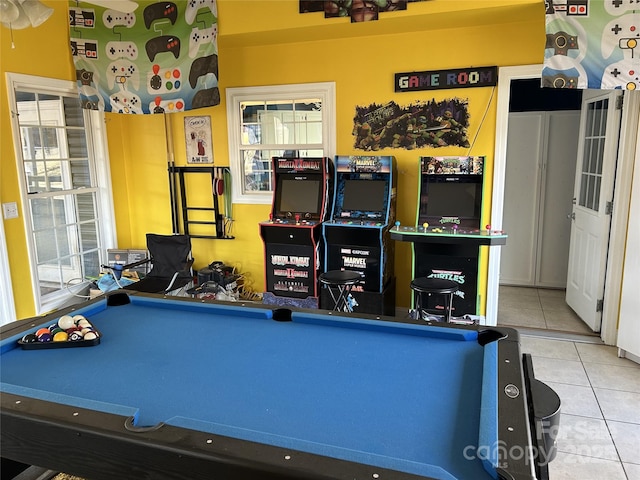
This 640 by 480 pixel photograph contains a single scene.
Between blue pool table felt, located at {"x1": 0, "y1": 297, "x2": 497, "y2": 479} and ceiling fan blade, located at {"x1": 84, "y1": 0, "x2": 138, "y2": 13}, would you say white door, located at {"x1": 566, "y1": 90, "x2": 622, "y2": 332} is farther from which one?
ceiling fan blade, located at {"x1": 84, "y1": 0, "x2": 138, "y2": 13}

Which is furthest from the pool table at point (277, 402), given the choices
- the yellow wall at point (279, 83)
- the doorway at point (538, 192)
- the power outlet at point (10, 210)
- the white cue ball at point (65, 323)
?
the doorway at point (538, 192)

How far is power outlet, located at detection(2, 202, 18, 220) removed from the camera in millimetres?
4105

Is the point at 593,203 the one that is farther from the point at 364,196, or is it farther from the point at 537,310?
the point at 364,196

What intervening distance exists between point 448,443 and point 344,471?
1.16ft

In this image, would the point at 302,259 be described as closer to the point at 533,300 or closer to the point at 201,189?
the point at 201,189

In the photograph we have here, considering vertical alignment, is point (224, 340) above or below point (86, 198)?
below

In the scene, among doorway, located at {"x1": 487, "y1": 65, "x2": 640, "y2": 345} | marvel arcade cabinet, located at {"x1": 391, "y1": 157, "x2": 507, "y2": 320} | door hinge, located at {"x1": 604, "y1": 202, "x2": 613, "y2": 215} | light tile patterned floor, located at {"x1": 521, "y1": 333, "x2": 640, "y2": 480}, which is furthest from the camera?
door hinge, located at {"x1": 604, "y1": 202, "x2": 613, "y2": 215}

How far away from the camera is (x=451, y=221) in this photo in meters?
4.09

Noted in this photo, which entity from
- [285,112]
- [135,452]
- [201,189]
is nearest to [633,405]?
[135,452]

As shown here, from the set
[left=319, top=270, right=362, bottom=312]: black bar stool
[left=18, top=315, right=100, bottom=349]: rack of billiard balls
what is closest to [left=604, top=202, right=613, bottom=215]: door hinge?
[left=319, top=270, right=362, bottom=312]: black bar stool

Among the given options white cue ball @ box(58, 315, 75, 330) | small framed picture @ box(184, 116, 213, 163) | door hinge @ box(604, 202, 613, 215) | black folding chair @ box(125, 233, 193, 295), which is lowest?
black folding chair @ box(125, 233, 193, 295)

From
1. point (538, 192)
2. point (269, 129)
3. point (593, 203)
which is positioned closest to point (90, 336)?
point (269, 129)

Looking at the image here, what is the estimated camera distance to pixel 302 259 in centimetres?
448

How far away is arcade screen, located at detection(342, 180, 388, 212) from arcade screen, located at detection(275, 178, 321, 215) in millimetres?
286
